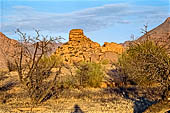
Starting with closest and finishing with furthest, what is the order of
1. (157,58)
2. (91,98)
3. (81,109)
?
1. (157,58)
2. (81,109)
3. (91,98)

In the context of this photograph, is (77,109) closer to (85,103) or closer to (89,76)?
(85,103)

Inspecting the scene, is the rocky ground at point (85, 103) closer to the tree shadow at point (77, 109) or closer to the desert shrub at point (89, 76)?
the tree shadow at point (77, 109)

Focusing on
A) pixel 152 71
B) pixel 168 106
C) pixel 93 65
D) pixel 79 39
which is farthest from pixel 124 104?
pixel 79 39

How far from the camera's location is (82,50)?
46.2 meters

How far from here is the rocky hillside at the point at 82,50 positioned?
145 feet

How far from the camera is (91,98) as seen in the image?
1248 centimetres

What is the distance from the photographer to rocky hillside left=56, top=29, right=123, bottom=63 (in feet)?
145

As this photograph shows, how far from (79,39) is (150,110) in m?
40.4

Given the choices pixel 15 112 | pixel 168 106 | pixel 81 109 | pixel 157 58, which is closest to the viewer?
pixel 168 106

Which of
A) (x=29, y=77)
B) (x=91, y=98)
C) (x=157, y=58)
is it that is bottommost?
(x=91, y=98)

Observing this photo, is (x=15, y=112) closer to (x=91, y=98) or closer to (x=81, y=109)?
(x=81, y=109)

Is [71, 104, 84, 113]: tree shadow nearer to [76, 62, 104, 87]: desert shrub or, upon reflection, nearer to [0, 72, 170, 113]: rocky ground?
[0, 72, 170, 113]: rocky ground

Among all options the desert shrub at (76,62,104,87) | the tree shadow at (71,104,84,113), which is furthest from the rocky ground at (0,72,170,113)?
the desert shrub at (76,62,104,87)

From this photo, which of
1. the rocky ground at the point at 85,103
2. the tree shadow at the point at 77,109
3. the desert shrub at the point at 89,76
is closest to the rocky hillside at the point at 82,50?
the desert shrub at the point at 89,76
